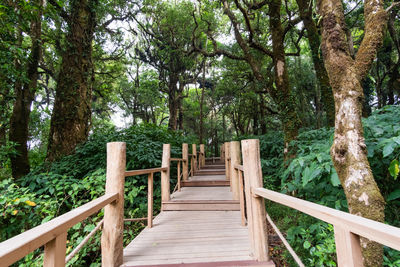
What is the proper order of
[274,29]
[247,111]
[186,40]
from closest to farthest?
[274,29] < [186,40] < [247,111]

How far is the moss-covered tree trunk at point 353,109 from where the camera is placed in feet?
4.97

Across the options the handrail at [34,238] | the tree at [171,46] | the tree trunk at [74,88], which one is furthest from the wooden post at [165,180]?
the tree at [171,46]

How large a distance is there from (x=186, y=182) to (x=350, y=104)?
417cm

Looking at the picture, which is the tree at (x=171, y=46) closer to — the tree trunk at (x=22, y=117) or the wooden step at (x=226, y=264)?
the tree trunk at (x=22, y=117)

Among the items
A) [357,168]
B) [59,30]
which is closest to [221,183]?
[357,168]

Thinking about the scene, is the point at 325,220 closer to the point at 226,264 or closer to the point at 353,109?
the point at 226,264

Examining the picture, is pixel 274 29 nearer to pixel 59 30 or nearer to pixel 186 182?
pixel 186 182

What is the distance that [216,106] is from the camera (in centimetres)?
1592

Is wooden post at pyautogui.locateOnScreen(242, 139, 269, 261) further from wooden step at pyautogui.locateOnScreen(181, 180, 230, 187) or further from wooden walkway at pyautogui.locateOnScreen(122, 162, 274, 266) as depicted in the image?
wooden step at pyautogui.locateOnScreen(181, 180, 230, 187)

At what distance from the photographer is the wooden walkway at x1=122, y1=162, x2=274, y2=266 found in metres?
1.83

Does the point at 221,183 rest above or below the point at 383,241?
below

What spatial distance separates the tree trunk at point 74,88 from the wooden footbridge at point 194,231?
11.4 ft

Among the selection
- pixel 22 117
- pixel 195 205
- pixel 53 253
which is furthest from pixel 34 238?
pixel 22 117

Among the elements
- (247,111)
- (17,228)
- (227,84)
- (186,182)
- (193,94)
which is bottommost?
(17,228)
